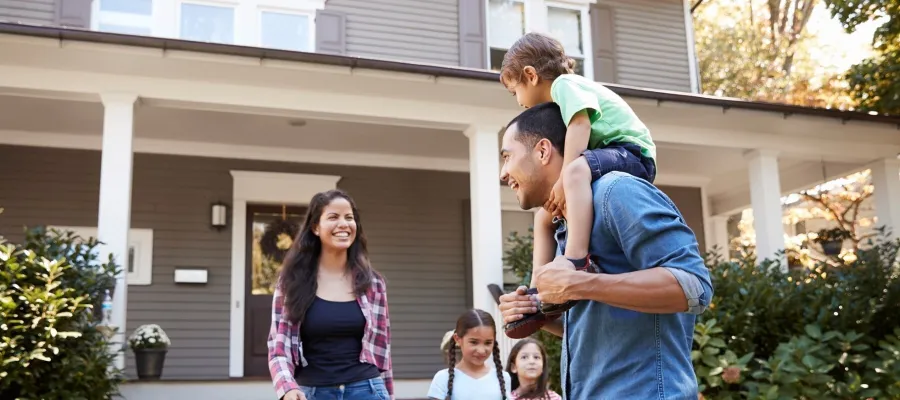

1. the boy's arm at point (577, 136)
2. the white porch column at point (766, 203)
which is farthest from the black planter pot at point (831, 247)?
the boy's arm at point (577, 136)

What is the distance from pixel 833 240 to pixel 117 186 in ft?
29.7

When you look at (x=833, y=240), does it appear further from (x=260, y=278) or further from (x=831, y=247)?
(x=260, y=278)

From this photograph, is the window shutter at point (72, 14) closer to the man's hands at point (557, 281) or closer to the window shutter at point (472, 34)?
the window shutter at point (472, 34)

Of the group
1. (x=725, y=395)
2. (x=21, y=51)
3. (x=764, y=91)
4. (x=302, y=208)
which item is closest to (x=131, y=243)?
(x=302, y=208)

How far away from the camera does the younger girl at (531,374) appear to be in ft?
15.1

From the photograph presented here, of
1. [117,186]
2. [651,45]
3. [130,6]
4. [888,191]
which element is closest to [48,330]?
[117,186]

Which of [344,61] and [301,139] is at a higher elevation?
[344,61]

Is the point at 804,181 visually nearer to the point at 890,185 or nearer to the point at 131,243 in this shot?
the point at 890,185

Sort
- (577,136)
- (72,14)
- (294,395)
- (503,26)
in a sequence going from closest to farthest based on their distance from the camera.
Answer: (577,136) → (294,395) → (72,14) → (503,26)

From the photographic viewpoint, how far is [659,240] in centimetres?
152

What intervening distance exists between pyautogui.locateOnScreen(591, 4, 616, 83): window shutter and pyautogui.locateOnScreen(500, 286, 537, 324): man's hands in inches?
377

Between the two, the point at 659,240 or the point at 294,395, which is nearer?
the point at 659,240

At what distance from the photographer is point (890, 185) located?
10.2 meters

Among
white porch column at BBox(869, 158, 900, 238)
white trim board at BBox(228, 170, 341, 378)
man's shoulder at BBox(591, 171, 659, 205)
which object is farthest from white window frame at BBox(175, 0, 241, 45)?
man's shoulder at BBox(591, 171, 659, 205)
